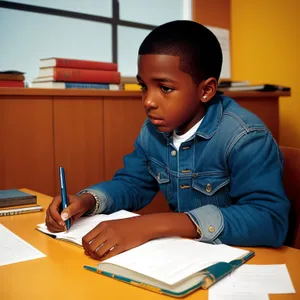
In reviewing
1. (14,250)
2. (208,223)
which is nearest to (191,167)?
(208,223)

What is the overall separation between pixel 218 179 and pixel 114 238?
42cm

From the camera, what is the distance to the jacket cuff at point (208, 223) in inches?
35.0

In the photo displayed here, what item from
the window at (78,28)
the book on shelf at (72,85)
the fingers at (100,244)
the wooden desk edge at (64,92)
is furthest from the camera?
the window at (78,28)

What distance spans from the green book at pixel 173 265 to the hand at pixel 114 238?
0.07ft

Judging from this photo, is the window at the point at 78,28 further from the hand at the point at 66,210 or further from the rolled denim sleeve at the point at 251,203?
the rolled denim sleeve at the point at 251,203

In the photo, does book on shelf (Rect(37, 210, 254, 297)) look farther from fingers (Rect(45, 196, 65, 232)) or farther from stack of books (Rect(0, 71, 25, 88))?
stack of books (Rect(0, 71, 25, 88))

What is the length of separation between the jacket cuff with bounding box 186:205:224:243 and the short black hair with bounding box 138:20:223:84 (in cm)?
39

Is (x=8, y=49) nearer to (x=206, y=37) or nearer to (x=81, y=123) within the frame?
(x=81, y=123)

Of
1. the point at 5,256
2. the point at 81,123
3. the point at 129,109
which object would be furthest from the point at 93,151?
the point at 5,256

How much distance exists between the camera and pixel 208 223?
901 mm

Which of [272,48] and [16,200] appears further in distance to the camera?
[272,48]

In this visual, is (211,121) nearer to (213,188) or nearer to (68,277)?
(213,188)

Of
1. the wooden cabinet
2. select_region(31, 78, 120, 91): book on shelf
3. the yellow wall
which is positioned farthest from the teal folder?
the yellow wall

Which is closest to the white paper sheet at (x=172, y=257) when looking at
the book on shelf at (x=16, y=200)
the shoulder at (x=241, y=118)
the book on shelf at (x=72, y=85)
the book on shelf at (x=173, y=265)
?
the book on shelf at (x=173, y=265)
